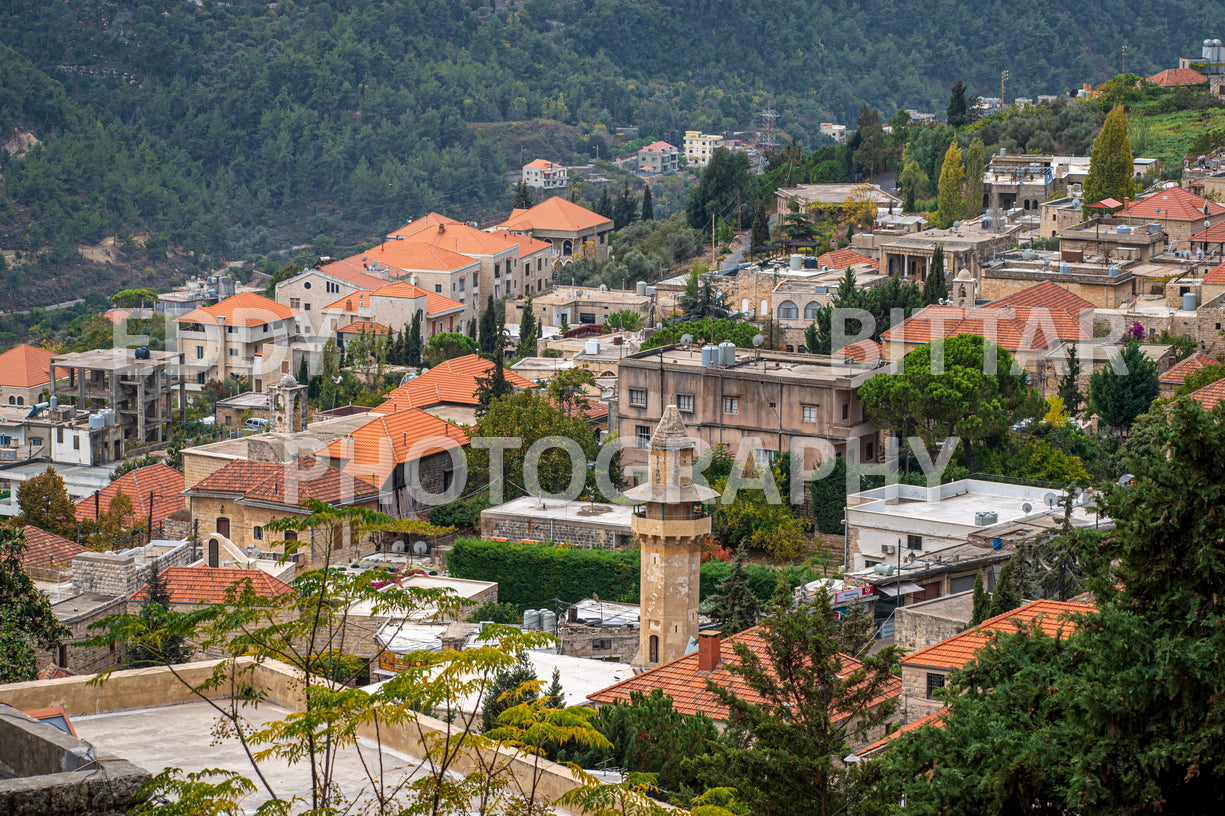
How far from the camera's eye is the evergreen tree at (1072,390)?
47.7m

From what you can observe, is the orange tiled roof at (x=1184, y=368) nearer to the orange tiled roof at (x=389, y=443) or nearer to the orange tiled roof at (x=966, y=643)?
the orange tiled roof at (x=389, y=443)

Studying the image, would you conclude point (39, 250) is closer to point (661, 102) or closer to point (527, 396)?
point (661, 102)

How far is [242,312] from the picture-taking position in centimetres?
7762

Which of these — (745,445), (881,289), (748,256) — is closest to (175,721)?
(745,445)

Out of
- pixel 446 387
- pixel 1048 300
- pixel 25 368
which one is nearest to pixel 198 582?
pixel 446 387

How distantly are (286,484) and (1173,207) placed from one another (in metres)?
33.1

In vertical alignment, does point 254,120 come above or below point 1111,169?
above

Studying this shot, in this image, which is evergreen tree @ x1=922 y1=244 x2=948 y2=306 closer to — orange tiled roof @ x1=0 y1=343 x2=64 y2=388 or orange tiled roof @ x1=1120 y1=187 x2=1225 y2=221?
orange tiled roof @ x1=1120 y1=187 x2=1225 y2=221

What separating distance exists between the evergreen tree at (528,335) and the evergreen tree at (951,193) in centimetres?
1518

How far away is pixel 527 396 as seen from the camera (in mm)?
47781

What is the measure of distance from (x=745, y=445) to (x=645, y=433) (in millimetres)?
3014

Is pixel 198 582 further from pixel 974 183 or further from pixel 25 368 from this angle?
pixel 25 368

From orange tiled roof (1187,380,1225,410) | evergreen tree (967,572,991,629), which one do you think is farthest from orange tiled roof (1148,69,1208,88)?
evergreen tree (967,572,991,629)

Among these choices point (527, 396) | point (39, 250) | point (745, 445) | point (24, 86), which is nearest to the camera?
point (745, 445)
